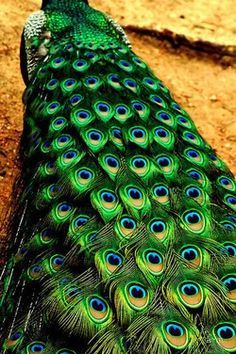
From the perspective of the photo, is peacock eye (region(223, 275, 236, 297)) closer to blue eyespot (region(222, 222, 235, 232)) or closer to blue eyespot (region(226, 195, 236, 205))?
blue eyespot (region(222, 222, 235, 232))

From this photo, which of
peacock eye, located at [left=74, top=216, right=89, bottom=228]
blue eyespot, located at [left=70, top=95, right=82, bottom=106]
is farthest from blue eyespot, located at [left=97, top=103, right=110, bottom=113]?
peacock eye, located at [left=74, top=216, right=89, bottom=228]

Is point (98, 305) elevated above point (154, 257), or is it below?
below

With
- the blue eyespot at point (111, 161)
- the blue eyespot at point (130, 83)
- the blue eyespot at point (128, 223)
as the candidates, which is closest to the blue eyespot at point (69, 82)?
the blue eyespot at point (130, 83)

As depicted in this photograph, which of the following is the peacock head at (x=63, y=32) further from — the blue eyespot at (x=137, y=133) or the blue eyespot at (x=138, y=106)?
the blue eyespot at (x=137, y=133)

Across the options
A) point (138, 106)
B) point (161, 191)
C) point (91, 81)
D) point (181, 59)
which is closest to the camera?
point (161, 191)

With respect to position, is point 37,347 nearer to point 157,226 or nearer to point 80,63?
point 157,226

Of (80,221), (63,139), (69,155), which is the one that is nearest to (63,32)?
(63,139)

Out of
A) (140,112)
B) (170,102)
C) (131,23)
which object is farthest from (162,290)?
(131,23)
